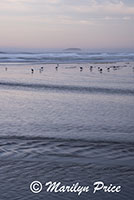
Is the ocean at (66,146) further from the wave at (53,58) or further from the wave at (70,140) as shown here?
the wave at (53,58)

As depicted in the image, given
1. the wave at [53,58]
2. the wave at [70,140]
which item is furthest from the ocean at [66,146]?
the wave at [53,58]

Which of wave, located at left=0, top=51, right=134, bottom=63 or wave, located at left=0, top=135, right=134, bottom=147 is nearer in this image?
wave, located at left=0, top=135, right=134, bottom=147

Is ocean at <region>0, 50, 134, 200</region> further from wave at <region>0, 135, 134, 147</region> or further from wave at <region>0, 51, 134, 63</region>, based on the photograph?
wave at <region>0, 51, 134, 63</region>

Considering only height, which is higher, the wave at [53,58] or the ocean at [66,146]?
the wave at [53,58]

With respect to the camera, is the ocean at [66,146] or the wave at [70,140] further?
the wave at [70,140]

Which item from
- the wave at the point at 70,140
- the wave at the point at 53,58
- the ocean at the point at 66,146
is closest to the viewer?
the ocean at the point at 66,146

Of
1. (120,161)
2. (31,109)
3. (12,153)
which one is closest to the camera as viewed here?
(120,161)

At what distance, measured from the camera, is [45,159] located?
7617 mm

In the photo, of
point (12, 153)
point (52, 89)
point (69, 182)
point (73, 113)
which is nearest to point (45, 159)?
point (12, 153)

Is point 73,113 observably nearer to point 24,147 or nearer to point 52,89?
point 24,147

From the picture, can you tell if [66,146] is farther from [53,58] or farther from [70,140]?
[53,58]

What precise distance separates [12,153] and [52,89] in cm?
1273

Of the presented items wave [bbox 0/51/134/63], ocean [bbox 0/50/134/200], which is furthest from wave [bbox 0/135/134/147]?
wave [bbox 0/51/134/63]

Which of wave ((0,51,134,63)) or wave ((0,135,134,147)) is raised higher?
wave ((0,51,134,63))
